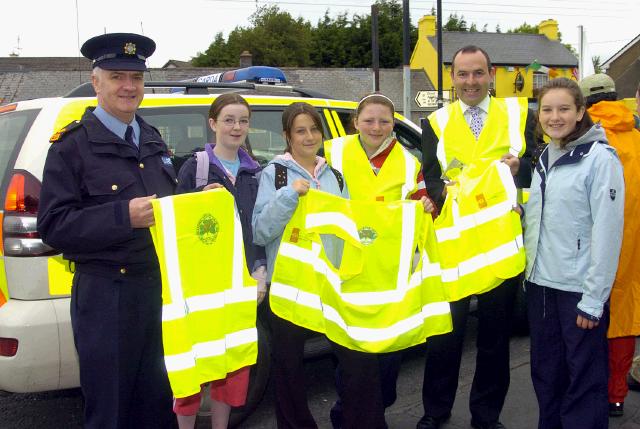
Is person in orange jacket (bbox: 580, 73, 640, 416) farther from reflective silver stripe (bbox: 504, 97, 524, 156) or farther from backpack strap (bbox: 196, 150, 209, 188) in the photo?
backpack strap (bbox: 196, 150, 209, 188)

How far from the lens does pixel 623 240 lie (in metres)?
3.87

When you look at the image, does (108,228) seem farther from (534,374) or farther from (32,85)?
(32,85)

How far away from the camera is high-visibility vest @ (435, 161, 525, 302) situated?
3.33 meters

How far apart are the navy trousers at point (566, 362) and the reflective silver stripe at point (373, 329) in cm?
56

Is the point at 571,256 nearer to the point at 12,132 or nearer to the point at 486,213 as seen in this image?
the point at 486,213

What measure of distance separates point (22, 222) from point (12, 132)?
29.6 inches

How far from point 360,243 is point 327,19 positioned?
6939 centimetres

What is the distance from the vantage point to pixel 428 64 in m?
49.0

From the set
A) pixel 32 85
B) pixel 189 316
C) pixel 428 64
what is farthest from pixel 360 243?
pixel 428 64

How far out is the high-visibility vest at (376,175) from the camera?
3.47m

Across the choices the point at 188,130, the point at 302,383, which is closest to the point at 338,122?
the point at 188,130

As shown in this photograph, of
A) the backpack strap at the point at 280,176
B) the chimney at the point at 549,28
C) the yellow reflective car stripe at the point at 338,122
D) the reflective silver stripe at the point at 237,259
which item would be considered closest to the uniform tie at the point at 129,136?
the reflective silver stripe at the point at 237,259

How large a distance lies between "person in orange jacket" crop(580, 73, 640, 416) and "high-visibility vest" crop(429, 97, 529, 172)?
68cm

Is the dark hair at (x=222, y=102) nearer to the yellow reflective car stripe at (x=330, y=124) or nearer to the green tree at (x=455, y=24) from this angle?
the yellow reflective car stripe at (x=330, y=124)
